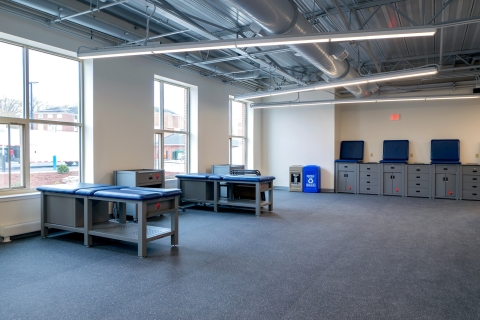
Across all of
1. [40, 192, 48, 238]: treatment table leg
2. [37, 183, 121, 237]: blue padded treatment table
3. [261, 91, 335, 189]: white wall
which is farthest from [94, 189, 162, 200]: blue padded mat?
[261, 91, 335, 189]: white wall

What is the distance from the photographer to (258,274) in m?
3.45

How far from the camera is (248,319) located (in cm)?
252

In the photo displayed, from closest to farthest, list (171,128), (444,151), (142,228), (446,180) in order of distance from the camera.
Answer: (142,228)
(171,128)
(446,180)
(444,151)

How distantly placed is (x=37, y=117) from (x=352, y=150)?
8.51 meters

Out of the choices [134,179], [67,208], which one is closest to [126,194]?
[67,208]

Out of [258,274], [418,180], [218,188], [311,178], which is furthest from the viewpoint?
[311,178]

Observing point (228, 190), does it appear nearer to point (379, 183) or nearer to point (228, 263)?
point (228, 263)

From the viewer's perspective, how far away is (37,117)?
5250mm

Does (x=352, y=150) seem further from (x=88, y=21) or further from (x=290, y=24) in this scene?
(x=88, y=21)

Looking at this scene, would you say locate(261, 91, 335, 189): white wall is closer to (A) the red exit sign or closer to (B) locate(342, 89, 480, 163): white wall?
(B) locate(342, 89, 480, 163): white wall

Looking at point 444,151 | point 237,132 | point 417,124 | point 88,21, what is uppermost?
point 88,21


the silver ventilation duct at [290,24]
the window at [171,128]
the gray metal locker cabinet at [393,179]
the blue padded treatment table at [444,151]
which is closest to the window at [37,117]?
the window at [171,128]

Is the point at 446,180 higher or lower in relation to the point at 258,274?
higher

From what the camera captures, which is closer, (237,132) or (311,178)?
(311,178)
